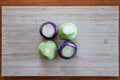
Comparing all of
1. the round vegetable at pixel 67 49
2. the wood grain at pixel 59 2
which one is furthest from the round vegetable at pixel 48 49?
the wood grain at pixel 59 2

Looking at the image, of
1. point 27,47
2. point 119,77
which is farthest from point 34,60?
point 119,77

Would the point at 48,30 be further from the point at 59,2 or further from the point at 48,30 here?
the point at 59,2

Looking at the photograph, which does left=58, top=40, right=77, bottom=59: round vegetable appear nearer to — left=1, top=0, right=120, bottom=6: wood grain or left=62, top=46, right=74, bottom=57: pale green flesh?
left=62, top=46, right=74, bottom=57: pale green flesh

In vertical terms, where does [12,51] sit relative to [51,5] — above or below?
below

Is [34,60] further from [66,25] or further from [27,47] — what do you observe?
[66,25]

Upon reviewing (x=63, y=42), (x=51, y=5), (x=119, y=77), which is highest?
(x=51, y=5)

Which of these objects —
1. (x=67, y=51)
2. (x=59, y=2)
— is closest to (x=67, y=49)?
(x=67, y=51)

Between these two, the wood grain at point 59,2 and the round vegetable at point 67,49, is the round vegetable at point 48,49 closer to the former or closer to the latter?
the round vegetable at point 67,49
